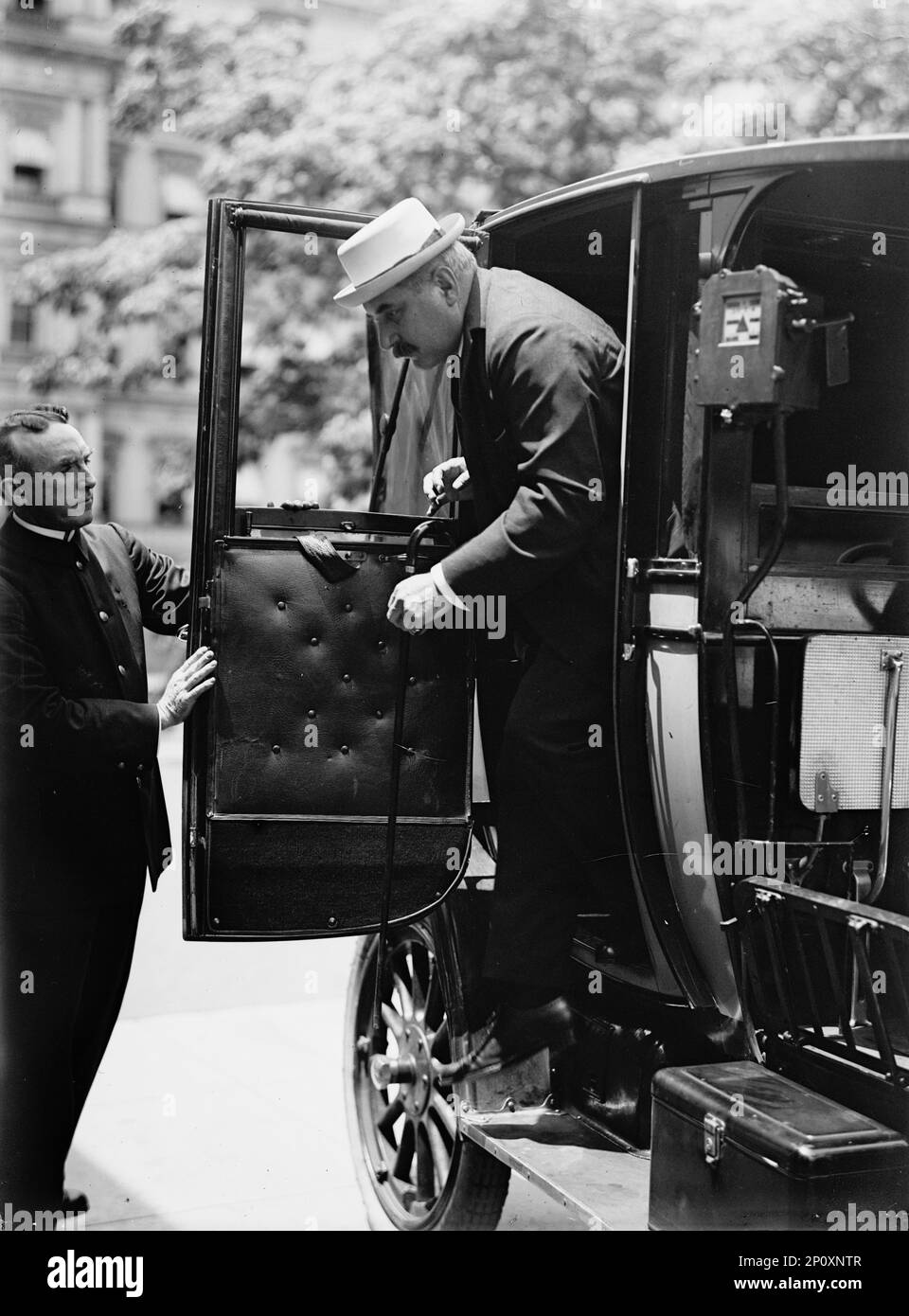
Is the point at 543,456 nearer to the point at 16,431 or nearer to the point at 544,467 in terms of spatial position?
the point at 544,467

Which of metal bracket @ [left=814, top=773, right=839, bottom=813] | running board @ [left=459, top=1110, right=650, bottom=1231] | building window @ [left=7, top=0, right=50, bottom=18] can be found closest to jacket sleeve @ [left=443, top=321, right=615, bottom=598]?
metal bracket @ [left=814, top=773, right=839, bottom=813]

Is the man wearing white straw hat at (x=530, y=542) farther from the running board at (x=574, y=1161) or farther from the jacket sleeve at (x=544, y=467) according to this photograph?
the running board at (x=574, y=1161)

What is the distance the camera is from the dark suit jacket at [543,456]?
9.78 ft

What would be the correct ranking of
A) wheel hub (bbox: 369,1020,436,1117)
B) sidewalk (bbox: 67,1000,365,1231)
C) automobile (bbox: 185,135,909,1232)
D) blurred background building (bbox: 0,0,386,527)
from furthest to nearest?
blurred background building (bbox: 0,0,386,527)
sidewalk (bbox: 67,1000,365,1231)
wheel hub (bbox: 369,1020,436,1117)
automobile (bbox: 185,135,909,1232)

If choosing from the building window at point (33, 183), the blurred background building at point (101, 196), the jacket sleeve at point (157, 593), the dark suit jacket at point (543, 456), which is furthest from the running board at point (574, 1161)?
the building window at point (33, 183)

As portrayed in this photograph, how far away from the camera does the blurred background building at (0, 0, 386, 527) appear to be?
1226 cm

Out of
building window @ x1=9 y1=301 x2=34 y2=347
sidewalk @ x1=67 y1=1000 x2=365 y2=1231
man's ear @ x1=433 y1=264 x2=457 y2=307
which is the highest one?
building window @ x1=9 y1=301 x2=34 y2=347

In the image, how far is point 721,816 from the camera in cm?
308

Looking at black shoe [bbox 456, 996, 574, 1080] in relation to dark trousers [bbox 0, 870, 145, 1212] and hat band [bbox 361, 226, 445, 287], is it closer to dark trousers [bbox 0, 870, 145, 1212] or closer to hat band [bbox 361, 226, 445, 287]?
dark trousers [bbox 0, 870, 145, 1212]

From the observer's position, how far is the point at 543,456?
2.97m

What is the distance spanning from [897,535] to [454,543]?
1202 mm

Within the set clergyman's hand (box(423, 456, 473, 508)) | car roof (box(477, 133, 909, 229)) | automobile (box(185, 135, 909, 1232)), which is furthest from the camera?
clergyman's hand (box(423, 456, 473, 508))

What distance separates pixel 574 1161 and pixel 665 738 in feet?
3.12

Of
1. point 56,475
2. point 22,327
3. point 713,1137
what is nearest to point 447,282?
point 56,475
